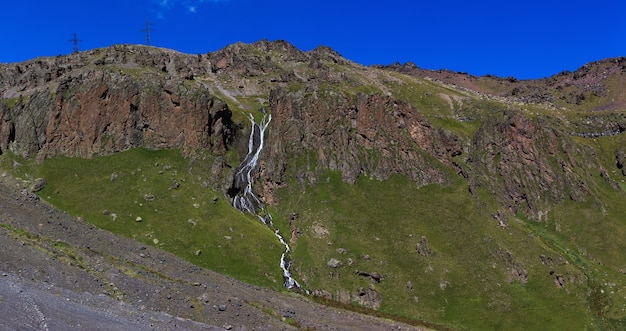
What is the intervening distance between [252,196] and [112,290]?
51589 millimetres

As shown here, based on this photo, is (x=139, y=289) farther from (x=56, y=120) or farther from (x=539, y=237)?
(x=539, y=237)

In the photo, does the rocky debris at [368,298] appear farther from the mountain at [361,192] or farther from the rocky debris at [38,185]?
the rocky debris at [38,185]

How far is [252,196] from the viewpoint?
312ft

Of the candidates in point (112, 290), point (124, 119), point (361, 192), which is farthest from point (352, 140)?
point (112, 290)

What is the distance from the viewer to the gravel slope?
33.8 m

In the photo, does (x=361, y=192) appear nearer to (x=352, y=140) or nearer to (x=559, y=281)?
(x=352, y=140)

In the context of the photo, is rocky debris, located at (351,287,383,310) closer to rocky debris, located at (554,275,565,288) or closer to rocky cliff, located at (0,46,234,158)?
rocky debris, located at (554,275,565,288)

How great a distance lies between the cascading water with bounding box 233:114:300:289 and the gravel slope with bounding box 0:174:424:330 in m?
8.93

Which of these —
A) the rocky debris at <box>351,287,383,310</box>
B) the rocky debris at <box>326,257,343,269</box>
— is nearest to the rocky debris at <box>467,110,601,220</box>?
the rocky debris at <box>326,257,343,269</box>

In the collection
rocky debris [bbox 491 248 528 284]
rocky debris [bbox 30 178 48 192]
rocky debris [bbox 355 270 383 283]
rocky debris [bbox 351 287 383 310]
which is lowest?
rocky debris [bbox 351 287 383 310]

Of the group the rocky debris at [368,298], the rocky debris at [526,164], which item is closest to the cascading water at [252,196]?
the rocky debris at [368,298]

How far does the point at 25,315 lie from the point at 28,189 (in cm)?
6340

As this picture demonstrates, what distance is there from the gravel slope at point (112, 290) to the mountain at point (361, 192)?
671 cm

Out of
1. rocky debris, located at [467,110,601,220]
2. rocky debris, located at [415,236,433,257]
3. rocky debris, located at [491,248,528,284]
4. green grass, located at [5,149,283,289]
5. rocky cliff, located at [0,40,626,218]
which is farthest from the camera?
rocky debris, located at [467,110,601,220]
